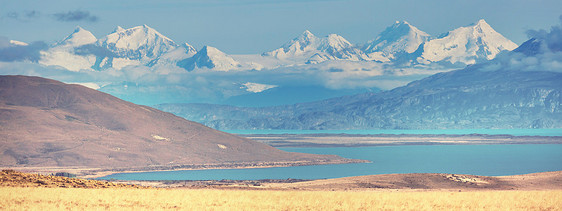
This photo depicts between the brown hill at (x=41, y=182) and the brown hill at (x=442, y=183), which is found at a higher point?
the brown hill at (x=41, y=182)

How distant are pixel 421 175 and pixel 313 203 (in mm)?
49411

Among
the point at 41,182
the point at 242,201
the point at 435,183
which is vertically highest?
the point at 41,182

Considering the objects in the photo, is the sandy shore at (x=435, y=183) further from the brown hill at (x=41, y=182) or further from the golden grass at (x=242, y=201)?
the golden grass at (x=242, y=201)

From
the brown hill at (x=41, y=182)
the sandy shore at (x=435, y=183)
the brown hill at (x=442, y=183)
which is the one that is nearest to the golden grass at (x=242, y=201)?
the brown hill at (x=41, y=182)

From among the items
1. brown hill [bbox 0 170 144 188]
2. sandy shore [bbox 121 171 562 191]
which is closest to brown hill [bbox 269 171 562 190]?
sandy shore [bbox 121 171 562 191]

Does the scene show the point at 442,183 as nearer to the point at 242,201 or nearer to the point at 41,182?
the point at 242,201

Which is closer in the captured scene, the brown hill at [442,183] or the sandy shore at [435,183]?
the sandy shore at [435,183]

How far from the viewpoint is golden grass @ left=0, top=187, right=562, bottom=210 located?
47.4m

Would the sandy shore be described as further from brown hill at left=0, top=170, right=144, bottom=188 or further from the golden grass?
the golden grass

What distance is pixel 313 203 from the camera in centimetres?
5116

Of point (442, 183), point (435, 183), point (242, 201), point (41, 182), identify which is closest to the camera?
point (242, 201)

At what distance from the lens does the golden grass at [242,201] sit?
156ft

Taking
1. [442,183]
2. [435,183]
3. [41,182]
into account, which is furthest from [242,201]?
[442,183]

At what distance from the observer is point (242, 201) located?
5222 centimetres
